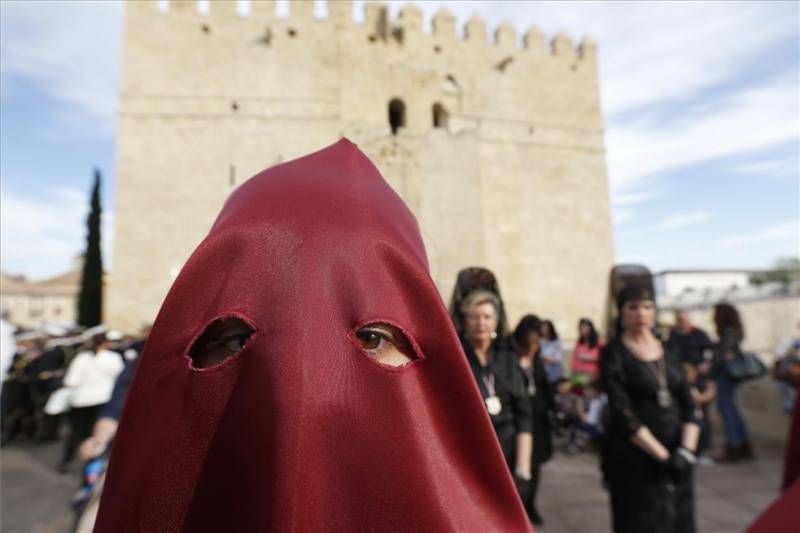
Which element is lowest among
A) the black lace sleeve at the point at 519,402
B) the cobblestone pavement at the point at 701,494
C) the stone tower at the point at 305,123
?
the cobblestone pavement at the point at 701,494

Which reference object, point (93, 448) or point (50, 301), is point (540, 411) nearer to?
point (93, 448)

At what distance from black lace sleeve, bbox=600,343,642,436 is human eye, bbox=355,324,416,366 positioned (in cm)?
207

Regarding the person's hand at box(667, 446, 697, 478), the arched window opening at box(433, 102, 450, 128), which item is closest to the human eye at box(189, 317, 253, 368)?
the person's hand at box(667, 446, 697, 478)

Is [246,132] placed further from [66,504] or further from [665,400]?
[665,400]

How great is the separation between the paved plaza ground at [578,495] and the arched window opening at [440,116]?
15757mm

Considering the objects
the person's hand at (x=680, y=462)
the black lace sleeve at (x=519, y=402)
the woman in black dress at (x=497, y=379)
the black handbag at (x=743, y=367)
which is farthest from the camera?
the black handbag at (x=743, y=367)

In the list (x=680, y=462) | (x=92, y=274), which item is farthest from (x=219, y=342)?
(x=92, y=274)

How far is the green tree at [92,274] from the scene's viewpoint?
17.4m

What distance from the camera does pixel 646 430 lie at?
8.84ft

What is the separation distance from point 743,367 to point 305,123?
599 inches

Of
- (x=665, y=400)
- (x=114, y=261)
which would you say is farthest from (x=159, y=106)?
(x=665, y=400)

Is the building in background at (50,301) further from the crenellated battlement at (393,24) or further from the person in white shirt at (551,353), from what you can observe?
the person in white shirt at (551,353)

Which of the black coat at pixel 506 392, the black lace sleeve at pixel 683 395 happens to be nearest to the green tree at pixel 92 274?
the black coat at pixel 506 392

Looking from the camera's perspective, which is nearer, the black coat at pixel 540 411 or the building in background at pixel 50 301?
the black coat at pixel 540 411
